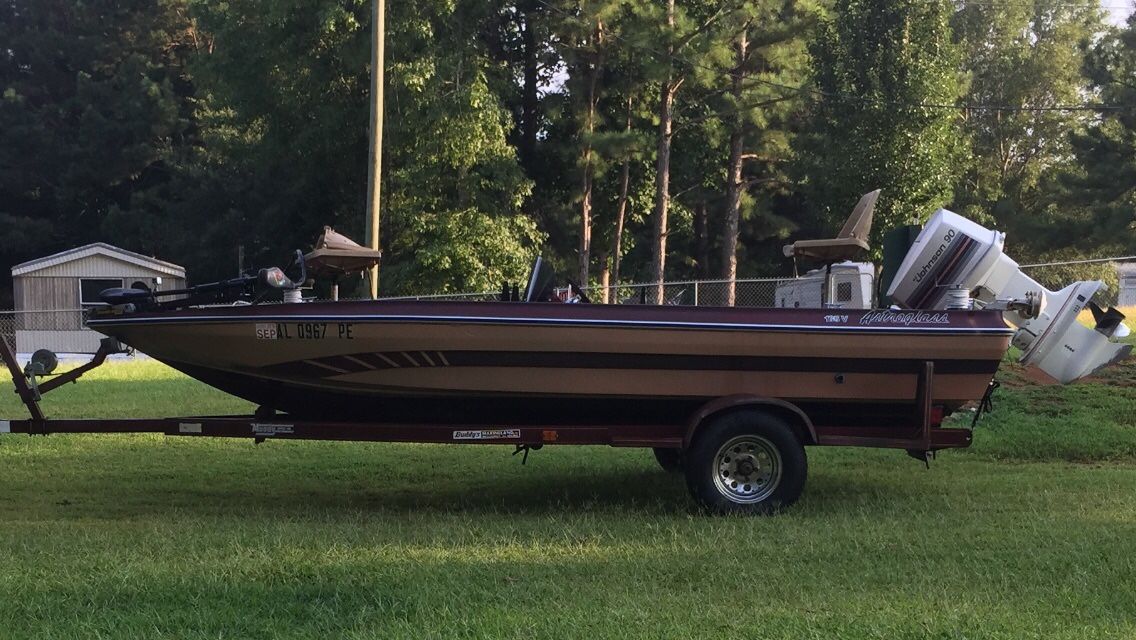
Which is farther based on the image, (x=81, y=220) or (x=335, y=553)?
(x=81, y=220)

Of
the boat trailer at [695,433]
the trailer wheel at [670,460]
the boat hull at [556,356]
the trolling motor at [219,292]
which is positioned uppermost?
the trolling motor at [219,292]

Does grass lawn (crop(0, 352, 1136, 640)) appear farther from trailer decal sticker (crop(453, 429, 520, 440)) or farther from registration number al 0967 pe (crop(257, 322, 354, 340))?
registration number al 0967 pe (crop(257, 322, 354, 340))

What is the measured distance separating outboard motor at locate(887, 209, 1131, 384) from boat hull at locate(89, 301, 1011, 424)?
605 mm

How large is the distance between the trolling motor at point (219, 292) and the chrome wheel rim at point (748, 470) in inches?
122

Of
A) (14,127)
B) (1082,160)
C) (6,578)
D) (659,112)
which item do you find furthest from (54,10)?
(6,578)

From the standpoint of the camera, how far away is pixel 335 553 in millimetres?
5590

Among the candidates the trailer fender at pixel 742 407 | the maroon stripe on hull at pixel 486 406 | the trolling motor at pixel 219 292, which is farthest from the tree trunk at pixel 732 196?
the trolling motor at pixel 219 292

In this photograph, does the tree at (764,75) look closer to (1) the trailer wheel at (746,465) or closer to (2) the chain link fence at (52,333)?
(2) the chain link fence at (52,333)

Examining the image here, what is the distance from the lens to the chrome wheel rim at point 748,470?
6930 mm

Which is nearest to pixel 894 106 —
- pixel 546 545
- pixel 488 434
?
pixel 488 434

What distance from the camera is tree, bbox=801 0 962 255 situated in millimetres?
23734

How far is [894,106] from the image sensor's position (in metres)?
23.9

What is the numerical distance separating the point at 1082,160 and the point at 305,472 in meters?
31.4

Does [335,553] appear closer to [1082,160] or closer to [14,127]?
[1082,160]
